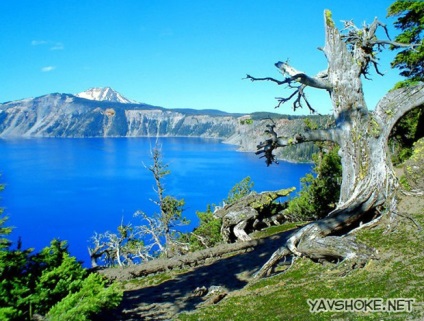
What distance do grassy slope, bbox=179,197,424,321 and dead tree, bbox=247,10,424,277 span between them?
756 mm

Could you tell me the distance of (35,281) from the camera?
7234 mm

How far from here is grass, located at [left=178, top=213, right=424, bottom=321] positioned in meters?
6.77

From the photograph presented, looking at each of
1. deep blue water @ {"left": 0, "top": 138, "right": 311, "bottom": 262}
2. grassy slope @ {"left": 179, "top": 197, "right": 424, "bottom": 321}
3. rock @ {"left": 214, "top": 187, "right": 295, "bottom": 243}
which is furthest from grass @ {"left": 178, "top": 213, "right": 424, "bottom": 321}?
deep blue water @ {"left": 0, "top": 138, "right": 311, "bottom": 262}

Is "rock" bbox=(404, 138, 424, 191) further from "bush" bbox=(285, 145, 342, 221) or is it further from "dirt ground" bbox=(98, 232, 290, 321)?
"bush" bbox=(285, 145, 342, 221)

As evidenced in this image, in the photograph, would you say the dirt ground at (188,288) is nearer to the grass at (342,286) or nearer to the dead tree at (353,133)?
the grass at (342,286)

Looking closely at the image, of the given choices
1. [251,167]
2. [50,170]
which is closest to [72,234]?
[50,170]

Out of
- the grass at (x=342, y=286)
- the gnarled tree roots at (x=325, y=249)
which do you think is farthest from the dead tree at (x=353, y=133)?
the grass at (x=342, y=286)

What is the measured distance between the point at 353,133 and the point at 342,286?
203 inches

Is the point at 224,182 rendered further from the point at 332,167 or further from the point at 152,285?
the point at 152,285

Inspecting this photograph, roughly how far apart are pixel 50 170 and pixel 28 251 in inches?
6761

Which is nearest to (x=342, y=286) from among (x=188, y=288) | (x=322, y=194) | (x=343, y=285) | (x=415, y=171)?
(x=343, y=285)

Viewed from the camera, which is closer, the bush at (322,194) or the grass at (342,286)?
the grass at (342,286)

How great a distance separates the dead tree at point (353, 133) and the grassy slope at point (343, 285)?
2.48 ft

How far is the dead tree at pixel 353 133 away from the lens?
10.8 meters
